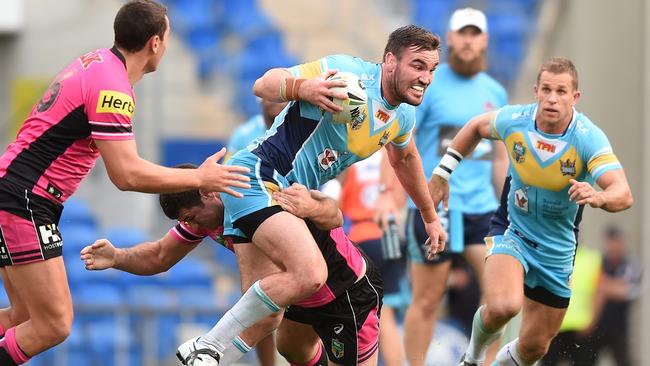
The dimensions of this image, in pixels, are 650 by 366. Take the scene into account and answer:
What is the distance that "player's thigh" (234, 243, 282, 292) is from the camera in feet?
24.0

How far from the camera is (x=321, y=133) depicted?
23.7 ft

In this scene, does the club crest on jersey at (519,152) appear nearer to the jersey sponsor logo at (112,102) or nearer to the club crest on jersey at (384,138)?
the club crest on jersey at (384,138)

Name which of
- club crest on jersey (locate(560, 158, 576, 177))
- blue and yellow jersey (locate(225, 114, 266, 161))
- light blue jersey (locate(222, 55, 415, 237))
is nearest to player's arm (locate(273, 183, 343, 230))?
light blue jersey (locate(222, 55, 415, 237))

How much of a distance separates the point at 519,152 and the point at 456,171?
60.1 inches

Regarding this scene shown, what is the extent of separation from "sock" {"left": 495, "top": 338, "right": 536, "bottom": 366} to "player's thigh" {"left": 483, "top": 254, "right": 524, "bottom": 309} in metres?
0.51

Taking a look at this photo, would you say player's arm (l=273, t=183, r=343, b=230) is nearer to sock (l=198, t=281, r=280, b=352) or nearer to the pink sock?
sock (l=198, t=281, r=280, b=352)

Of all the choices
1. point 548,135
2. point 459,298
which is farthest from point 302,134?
point 459,298

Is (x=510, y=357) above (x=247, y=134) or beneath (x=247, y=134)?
beneath

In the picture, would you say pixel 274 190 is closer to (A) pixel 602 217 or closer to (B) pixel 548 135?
(B) pixel 548 135

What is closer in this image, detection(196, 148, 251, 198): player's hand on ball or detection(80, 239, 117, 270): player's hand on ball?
detection(196, 148, 251, 198): player's hand on ball

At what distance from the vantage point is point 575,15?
59.9 ft

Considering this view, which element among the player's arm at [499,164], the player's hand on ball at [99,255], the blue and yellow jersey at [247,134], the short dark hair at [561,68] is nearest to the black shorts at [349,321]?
the player's hand on ball at [99,255]

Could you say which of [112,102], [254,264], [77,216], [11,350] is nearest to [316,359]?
[254,264]

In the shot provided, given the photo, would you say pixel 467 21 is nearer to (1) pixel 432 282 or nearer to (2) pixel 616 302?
(1) pixel 432 282
